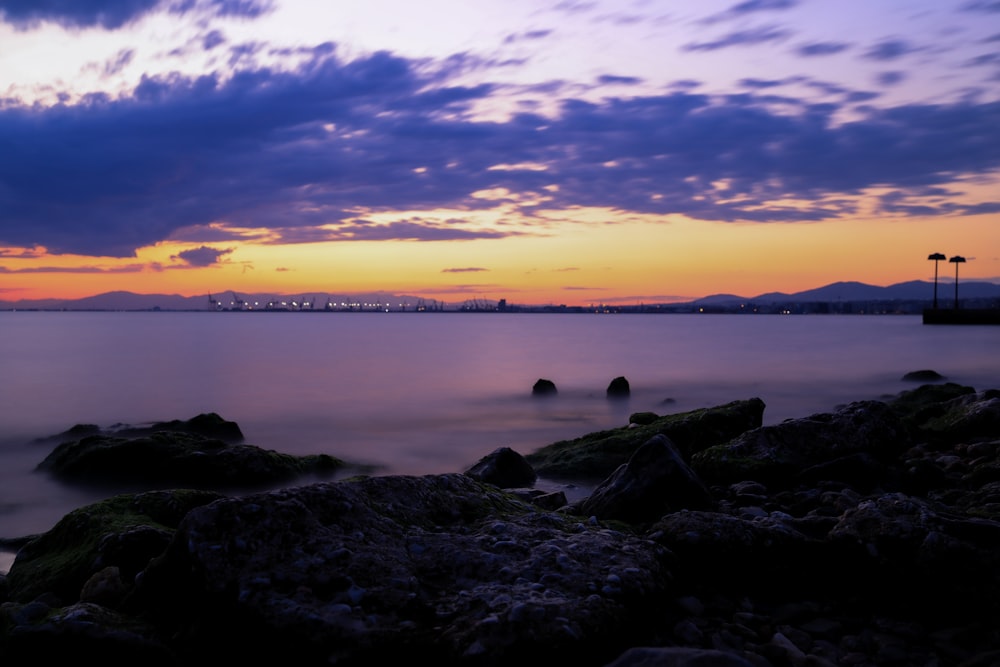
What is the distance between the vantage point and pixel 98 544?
17.5 feet

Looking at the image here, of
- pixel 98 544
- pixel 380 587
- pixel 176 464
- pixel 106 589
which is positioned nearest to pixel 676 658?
pixel 380 587

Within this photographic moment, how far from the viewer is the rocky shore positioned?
3.61 meters

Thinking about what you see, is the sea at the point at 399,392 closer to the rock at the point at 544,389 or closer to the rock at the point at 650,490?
the rock at the point at 544,389

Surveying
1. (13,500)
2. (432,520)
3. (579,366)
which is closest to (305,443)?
(13,500)

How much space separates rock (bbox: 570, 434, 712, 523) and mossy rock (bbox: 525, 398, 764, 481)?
3.81m

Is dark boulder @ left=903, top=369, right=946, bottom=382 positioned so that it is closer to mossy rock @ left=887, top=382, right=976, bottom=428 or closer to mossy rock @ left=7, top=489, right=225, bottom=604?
mossy rock @ left=887, top=382, right=976, bottom=428

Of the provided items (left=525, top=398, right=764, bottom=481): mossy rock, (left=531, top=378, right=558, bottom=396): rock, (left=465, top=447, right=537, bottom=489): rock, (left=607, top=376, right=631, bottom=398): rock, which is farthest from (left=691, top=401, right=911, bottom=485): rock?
(left=531, top=378, right=558, bottom=396): rock

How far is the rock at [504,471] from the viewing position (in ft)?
32.2

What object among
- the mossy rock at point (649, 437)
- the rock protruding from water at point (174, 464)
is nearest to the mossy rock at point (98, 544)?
the rock protruding from water at point (174, 464)

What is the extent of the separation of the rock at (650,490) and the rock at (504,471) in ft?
10.9

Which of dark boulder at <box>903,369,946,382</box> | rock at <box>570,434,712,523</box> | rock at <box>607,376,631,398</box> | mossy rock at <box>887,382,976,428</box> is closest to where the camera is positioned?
rock at <box>570,434,712,523</box>

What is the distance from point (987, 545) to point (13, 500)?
12461mm

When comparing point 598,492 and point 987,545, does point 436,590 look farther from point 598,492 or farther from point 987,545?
point 987,545

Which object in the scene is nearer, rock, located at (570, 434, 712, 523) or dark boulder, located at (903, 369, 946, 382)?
rock, located at (570, 434, 712, 523)
